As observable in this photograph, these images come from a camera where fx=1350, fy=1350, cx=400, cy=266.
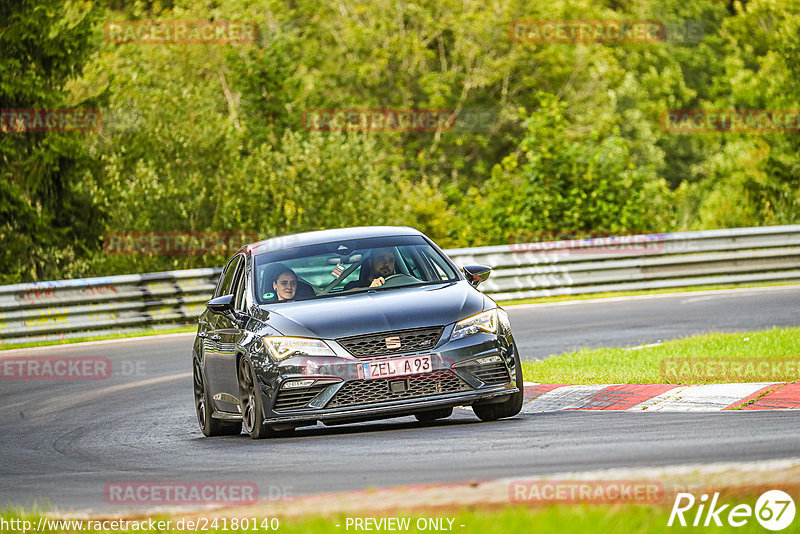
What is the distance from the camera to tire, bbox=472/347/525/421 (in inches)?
388

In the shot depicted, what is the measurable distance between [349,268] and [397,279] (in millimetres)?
411

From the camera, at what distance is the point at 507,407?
9977mm

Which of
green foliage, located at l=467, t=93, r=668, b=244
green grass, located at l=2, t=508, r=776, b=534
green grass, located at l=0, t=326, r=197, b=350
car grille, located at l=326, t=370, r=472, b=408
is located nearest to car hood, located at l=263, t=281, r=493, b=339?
car grille, located at l=326, t=370, r=472, b=408

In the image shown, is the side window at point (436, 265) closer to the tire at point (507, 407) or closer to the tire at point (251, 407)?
the tire at point (507, 407)

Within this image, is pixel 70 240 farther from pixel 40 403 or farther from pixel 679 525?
pixel 679 525

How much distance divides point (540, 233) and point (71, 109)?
35.6 feet

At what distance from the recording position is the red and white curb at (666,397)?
9797mm

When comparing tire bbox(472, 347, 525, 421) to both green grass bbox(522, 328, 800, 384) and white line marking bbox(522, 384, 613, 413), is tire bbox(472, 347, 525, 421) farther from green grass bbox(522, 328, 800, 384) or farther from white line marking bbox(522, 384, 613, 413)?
green grass bbox(522, 328, 800, 384)

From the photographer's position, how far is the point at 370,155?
3512 centimetres

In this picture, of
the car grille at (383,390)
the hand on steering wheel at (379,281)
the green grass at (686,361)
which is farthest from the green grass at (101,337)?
the car grille at (383,390)

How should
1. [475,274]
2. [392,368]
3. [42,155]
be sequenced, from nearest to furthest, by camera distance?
[392,368] → [475,274] → [42,155]

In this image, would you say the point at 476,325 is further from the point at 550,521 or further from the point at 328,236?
the point at 550,521

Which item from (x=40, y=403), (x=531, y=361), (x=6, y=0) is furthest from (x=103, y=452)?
(x=6, y=0)

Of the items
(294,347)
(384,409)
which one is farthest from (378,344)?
(294,347)
